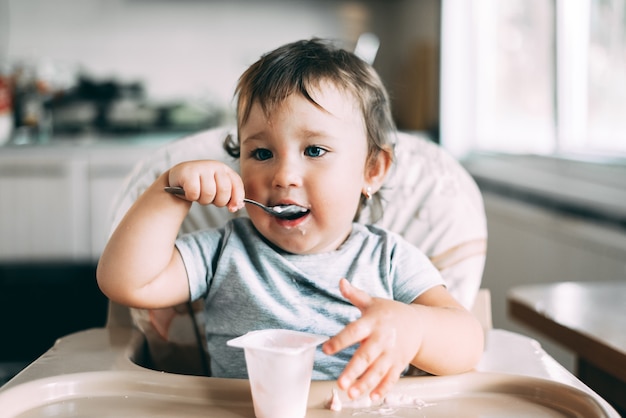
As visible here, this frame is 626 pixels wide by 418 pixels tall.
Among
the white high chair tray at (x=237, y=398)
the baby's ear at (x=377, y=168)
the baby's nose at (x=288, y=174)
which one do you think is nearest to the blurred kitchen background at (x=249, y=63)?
the baby's ear at (x=377, y=168)

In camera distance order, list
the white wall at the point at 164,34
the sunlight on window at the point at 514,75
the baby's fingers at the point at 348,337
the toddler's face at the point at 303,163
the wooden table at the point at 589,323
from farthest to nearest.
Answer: the white wall at the point at 164,34 < the sunlight on window at the point at 514,75 < the wooden table at the point at 589,323 < the toddler's face at the point at 303,163 < the baby's fingers at the point at 348,337

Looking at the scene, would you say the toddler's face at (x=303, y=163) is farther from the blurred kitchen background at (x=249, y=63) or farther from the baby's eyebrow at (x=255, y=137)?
the blurred kitchen background at (x=249, y=63)

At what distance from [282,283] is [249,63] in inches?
73.6

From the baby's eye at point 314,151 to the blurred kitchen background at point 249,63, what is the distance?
3.72 feet

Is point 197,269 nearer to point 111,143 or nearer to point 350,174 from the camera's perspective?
point 350,174

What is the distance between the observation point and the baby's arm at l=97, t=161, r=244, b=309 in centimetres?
81

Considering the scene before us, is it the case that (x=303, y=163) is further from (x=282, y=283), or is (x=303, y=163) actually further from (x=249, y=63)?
(x=249, y=63)

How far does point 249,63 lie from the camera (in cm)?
270

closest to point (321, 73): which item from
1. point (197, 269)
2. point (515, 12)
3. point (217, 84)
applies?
point (197, 269)

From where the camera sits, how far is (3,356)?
9.05 feet

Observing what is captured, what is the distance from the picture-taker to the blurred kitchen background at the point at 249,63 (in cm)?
218

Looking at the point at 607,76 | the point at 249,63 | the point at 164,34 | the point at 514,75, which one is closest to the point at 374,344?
the point at 607,76

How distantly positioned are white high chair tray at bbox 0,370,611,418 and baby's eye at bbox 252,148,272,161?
28 centimetres

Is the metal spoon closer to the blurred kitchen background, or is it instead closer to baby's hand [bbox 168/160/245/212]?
baby's hand [bbox 168/160/245/212]
